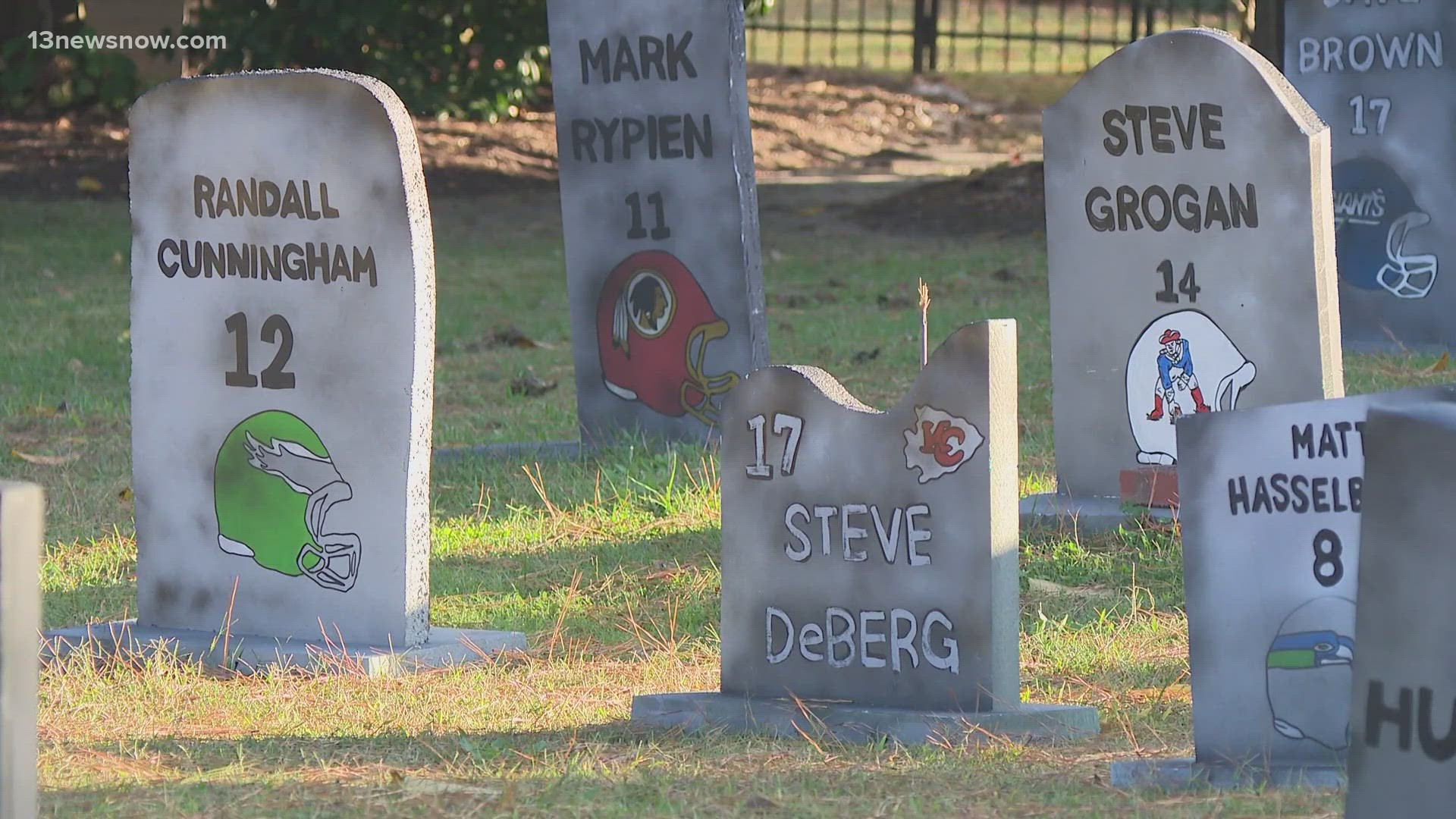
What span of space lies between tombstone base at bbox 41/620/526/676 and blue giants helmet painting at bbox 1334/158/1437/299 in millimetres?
5488

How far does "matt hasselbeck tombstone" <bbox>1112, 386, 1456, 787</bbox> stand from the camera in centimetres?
340

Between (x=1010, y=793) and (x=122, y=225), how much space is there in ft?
37.2

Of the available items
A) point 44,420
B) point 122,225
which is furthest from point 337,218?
point 122,225

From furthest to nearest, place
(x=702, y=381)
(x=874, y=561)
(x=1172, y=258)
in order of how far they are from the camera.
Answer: (x=702, y=381) → (x=1172, y=258) → (x=874, y=561)

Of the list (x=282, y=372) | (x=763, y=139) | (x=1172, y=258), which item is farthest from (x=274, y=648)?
(x=763, y=139)

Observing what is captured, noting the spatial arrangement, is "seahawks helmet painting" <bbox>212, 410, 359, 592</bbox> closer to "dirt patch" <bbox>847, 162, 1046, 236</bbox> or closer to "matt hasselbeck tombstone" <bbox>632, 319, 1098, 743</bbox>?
"matt hasselbeck tombstone" <bbox>632, 319, 1098, 743</bbox>

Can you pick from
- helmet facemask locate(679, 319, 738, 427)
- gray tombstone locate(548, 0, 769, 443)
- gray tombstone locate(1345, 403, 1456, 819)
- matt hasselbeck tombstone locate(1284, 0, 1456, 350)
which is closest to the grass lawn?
helmet facemask locate(679, 319, 738, 427)

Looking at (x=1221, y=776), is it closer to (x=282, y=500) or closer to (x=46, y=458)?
(x=282, y=500)

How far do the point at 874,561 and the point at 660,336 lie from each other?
3.28 meters

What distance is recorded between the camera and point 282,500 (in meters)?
4.82

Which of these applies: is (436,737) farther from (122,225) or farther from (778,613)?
(122,225)

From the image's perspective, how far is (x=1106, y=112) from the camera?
5.79 m

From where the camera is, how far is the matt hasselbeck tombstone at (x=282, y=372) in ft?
15.0

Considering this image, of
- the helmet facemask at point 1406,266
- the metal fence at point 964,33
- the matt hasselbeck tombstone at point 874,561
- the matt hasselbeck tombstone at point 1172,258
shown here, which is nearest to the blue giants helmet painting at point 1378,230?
the helmet facemask at point 1406,266
